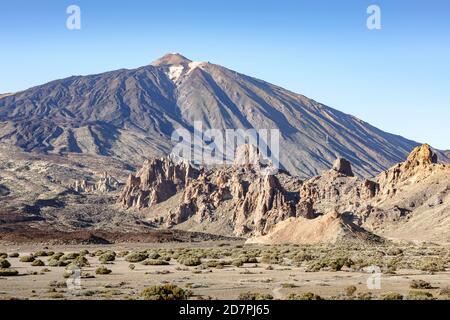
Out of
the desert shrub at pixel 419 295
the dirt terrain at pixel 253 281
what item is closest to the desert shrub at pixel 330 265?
the dirt terrain at pixel 253 281

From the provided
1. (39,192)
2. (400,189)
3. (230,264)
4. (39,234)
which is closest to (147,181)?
(39,192)

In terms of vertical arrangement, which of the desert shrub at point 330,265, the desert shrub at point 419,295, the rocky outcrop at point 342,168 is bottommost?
the desert shrub at point 330,265

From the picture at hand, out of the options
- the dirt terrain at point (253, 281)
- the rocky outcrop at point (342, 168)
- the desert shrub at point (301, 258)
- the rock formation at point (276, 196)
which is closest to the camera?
the dirt terrain at point (253, 281)

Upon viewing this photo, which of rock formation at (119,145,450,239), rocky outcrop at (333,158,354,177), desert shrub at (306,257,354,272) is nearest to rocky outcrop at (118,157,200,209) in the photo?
rock formation at (119,145,450,239)

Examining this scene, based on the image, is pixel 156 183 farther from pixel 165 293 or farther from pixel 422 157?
pixel 165 293

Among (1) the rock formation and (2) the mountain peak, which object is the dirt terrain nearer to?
(1) the rock formation

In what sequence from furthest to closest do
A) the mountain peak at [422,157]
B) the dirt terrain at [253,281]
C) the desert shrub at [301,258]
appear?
the mountain peak at [422,157] < the desert shrub at [301,258] < the dirt terrain at [253,281]

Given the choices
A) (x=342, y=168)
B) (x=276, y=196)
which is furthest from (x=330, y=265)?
(x=342, y=168)

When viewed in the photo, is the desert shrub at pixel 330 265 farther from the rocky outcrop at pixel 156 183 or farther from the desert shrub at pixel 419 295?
the rocky outcrop at pixel 156 183

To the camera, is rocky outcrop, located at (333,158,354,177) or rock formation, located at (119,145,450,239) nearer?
rock formation, located at (119,145,450,239)
